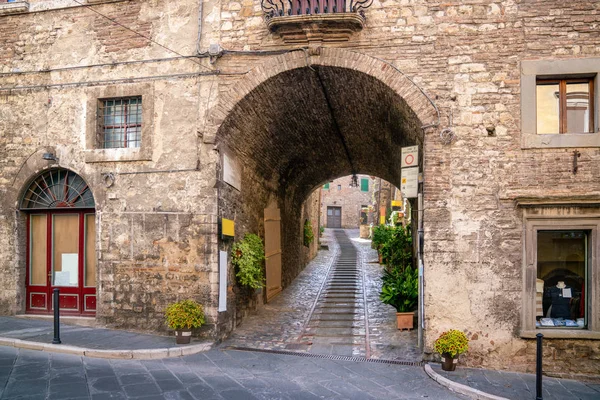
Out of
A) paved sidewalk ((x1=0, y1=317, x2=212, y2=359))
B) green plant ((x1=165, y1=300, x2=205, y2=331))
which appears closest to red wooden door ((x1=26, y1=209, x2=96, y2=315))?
paved sidewalk ((x1=0, y1=317, x2=212, y2=359))

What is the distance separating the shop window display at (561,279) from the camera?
282 inches

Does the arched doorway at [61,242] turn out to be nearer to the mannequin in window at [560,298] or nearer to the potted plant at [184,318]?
the potted plant at [184,318]

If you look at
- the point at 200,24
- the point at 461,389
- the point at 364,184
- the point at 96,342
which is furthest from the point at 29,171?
the point at 364,184

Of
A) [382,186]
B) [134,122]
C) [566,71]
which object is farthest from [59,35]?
[382,186]

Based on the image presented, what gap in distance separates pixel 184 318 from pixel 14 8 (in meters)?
6.82

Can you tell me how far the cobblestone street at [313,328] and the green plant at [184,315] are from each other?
2.54 feet

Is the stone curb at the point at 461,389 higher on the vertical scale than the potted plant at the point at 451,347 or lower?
lower

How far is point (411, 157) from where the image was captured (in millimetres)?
8273

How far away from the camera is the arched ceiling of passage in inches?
318

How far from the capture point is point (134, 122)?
8609 mm

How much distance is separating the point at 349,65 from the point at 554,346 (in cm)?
536

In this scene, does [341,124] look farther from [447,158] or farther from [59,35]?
[59,35]

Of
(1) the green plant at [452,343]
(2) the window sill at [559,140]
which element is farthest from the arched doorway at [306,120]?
(1) the green plant at [452,343]

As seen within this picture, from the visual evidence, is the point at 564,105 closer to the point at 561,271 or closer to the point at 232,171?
the point at 561,271
